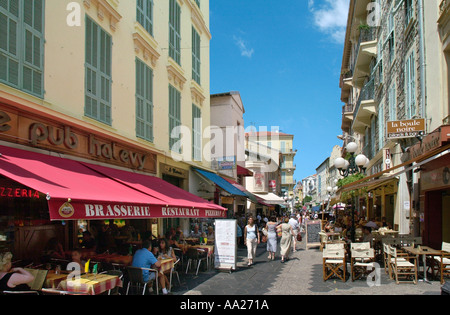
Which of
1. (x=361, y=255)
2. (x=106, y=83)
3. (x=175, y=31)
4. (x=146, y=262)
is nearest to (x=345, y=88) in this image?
(x=175, y=31)

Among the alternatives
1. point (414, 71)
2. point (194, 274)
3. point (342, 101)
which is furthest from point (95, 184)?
point (342, 101)

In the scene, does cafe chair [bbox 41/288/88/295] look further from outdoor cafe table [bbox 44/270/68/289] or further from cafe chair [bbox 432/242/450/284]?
cafe chair [bbox 432/242/450/284]

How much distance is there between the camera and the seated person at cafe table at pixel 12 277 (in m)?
5.41

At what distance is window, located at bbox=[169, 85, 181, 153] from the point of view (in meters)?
14.5

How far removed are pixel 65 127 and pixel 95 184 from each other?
185 centimetres

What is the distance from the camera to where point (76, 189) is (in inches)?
248

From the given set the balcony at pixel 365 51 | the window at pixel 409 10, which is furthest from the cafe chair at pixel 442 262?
the balcony at pixel 365 51

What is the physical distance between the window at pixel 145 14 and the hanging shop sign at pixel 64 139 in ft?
14.2

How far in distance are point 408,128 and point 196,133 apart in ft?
30.6

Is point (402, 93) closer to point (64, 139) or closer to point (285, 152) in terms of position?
point (64, 139)

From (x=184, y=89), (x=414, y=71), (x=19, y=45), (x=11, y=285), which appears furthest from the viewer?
(x=184, y=89)

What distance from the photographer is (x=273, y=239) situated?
13305mm

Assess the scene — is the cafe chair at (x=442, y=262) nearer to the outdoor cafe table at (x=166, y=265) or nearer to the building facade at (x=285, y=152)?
the outdoor cafe table at (x=166, y=265)
